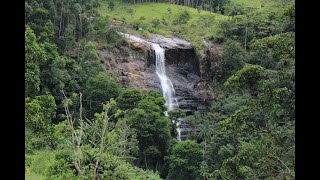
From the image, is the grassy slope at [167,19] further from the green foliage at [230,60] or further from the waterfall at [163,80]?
the waterfall at [163,80]

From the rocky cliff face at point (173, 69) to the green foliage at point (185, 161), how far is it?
1042 centimetres

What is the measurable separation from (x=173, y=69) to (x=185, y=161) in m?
16.2

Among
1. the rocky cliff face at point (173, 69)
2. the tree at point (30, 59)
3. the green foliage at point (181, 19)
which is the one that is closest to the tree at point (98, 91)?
the rocky cliff face at point (173, 69)

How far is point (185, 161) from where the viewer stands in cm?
2667

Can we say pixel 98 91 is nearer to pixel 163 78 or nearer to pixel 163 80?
pixel 163 80

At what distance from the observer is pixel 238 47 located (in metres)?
41.3

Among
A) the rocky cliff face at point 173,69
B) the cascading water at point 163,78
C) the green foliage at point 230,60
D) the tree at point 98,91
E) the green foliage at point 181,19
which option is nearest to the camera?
the tree at point 98,91

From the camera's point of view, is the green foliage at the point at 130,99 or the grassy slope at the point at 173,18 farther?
the grassy slope at the point at 173,18

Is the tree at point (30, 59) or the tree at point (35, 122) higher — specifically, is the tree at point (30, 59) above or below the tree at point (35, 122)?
above

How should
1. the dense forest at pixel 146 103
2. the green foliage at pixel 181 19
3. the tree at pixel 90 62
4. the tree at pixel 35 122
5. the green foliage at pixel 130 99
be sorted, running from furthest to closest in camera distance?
the green foliage at pixel 181 19 < the tree at pixel 90 62 < the green foliage at pixel 130 99 < the tree at pixel 35 122 < the dense forest at pixel 146 103

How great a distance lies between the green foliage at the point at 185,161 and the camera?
2683 cm
